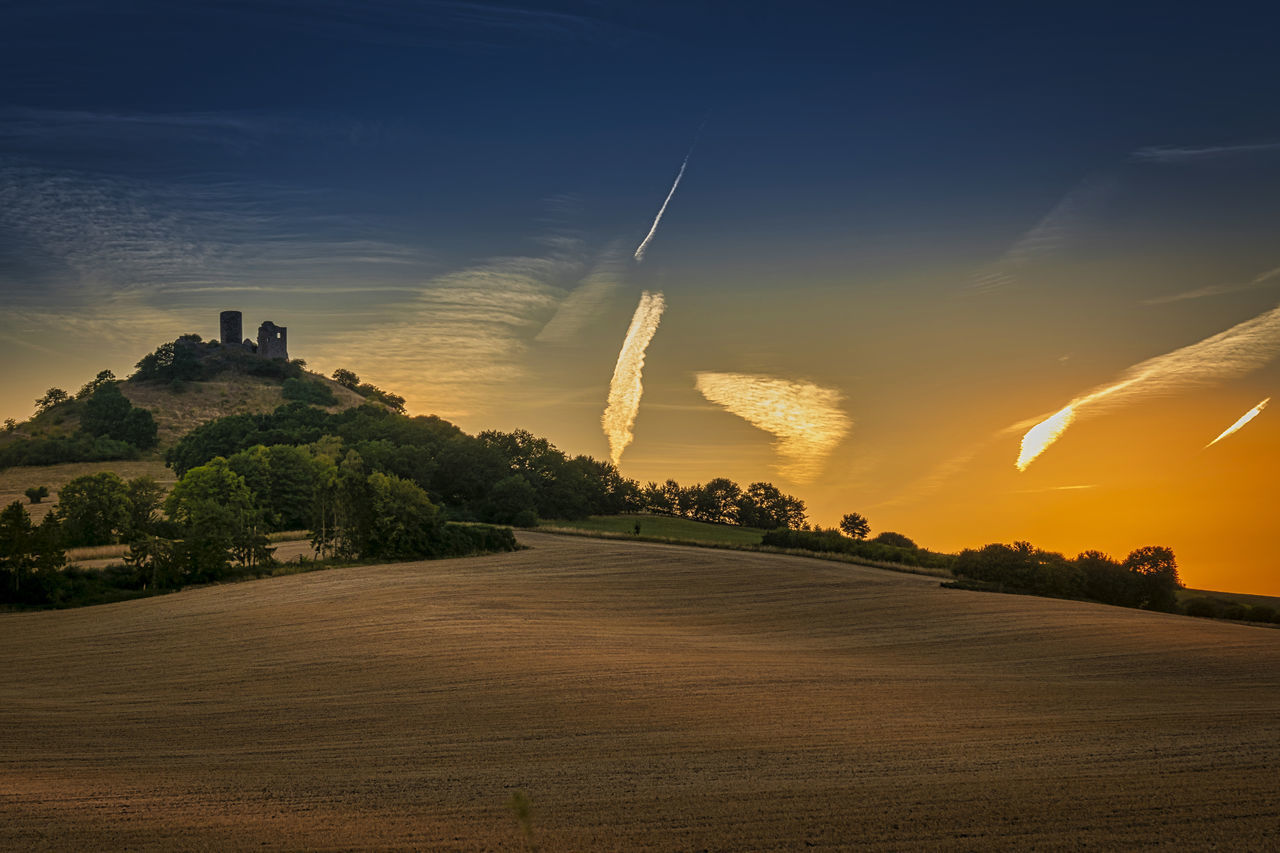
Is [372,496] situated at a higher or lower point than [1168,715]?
higher

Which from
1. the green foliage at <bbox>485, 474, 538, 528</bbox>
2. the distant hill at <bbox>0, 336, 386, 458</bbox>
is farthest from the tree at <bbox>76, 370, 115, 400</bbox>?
the green foliage at <bbox>485, 474, 538, 528</bbox>

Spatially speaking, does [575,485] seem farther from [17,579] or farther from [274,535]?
[17,579]

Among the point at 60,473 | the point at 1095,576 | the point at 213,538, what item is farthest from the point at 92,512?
the point at 1095,576

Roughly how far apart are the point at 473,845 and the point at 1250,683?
28.8 meters

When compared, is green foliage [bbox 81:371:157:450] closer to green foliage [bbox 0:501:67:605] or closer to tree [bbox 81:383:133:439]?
tree [bbox 81:383:133:439]

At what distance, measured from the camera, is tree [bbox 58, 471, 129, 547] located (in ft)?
214

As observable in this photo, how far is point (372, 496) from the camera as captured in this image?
190 ft

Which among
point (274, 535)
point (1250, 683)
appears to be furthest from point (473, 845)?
point (274, 535)

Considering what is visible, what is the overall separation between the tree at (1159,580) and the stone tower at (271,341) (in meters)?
171

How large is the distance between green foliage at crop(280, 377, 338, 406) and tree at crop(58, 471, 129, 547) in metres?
94.2

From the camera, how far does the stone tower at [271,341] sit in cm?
18762

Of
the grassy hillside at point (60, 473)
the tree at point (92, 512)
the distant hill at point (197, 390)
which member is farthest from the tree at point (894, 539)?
the distant hill at point (197, 390)

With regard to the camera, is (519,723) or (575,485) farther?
(575,485)

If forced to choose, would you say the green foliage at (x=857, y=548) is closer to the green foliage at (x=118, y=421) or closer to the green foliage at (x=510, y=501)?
the green foliage at (x=510, y=501)
